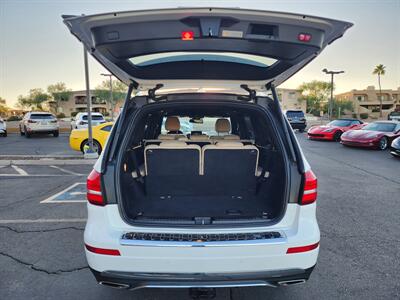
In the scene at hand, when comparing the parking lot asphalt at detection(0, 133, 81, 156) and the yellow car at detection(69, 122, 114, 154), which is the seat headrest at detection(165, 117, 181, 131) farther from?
the parking lot asphalt at detection(0, 133, 81, 156)

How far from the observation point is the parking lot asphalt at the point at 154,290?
2.48 metres

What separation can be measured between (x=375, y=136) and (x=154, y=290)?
40.8 ft

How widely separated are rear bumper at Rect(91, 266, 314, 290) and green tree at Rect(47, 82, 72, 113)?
7765 centimetres

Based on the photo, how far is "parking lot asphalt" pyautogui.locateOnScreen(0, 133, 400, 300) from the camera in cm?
248

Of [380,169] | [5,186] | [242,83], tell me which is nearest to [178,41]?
[242,83]

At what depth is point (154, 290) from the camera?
2482 millimetres

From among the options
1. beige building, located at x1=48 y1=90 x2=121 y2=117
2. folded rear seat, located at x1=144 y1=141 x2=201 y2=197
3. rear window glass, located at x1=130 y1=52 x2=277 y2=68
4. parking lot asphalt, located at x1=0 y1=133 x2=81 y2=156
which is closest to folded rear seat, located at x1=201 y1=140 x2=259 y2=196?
folded rear seat, located at x1=144 y1=141 x2=201 y2=197

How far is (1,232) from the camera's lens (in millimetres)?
3699

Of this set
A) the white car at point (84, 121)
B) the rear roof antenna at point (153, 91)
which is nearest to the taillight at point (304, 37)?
the rear roof antenna at point (153, 91)

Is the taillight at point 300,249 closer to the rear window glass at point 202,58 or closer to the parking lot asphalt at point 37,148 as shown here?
the rear window glass at point 202,58

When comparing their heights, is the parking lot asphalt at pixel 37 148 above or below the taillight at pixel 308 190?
below

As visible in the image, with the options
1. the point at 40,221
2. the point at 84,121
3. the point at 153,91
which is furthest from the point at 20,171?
the point at 84,121

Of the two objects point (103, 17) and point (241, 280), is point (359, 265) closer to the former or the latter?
point (241, 280)

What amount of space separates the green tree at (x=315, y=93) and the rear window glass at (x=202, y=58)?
254 ft
